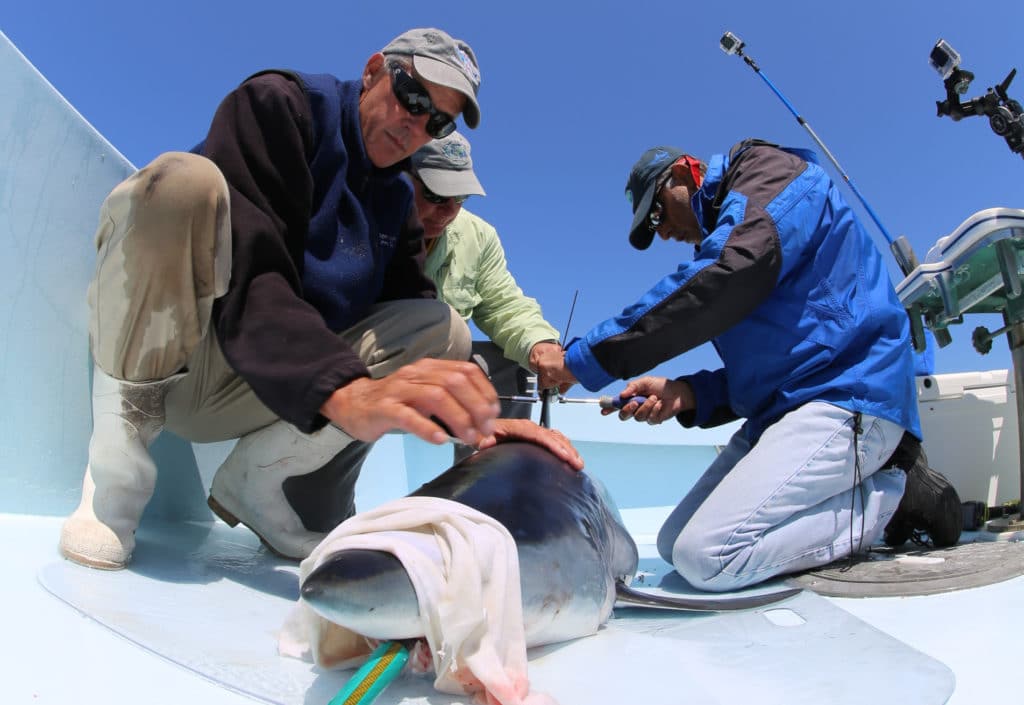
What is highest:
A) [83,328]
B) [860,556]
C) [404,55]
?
[404,55]

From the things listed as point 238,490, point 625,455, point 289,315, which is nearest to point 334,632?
point 289,315

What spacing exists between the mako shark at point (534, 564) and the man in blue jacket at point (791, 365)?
1.51 ft

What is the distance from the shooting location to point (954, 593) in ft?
6.40

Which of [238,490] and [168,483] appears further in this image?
[168,483]

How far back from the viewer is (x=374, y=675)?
0.96 m

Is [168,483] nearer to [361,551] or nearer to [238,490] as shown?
[238,490]

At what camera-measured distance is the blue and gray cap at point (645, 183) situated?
3.19 m

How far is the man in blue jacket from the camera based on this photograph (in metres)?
2.38

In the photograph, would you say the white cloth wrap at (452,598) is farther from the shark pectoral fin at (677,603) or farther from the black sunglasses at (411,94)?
the black sunglasses at (411,94)

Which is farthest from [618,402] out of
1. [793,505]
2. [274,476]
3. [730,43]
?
[730,43]

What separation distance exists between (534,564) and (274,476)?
112cm

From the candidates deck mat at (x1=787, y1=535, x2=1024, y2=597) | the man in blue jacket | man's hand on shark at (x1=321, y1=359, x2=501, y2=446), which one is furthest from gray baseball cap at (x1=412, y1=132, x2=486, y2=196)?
man's hand on shark at (x1=321, y1=359, x2=501, y2=446)

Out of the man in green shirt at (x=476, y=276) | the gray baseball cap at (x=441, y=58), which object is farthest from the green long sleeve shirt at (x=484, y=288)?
the gray baseball cap at (x=441, y=58)

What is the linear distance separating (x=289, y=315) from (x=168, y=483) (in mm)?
1518
